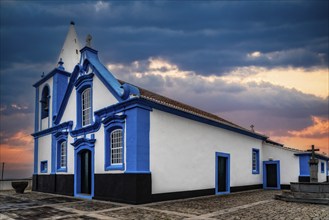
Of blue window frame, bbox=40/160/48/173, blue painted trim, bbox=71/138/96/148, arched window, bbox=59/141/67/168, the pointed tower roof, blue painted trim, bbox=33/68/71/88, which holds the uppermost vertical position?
the pointed tower roof

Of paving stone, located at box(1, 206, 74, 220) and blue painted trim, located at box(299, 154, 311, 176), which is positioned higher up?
blue painted trim, located at box(299, 154, 311, 176)

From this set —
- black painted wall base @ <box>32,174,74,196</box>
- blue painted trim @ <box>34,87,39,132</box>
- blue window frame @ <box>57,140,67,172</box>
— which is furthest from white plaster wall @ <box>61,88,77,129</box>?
blue painted trim @ <box>34,87,39,132</box>

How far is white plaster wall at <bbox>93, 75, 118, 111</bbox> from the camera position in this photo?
14812mm

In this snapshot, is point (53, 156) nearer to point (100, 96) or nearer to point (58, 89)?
Result: point (58, 89)

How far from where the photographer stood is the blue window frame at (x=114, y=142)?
13727 millimetres

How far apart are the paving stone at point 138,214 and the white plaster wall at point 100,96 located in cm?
546

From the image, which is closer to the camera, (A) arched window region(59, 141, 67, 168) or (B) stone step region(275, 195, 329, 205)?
(B) stone step region(275, 195, 329, 205)

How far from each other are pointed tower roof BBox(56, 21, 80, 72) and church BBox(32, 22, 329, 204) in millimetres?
83

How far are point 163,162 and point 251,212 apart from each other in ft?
15.5

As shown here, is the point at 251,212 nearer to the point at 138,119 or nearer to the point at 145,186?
the point at 145,186

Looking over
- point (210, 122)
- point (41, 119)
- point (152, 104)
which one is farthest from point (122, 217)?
point (41, 119)

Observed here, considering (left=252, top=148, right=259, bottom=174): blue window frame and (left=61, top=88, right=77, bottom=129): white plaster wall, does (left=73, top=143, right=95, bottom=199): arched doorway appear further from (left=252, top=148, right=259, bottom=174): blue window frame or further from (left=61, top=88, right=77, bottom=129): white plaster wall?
(left=252, top=148, right=259, bottom=174): blue window frame

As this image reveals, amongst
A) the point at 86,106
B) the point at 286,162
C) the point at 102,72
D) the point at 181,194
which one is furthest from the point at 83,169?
the point at 286,162

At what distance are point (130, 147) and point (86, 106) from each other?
542 centimetres
